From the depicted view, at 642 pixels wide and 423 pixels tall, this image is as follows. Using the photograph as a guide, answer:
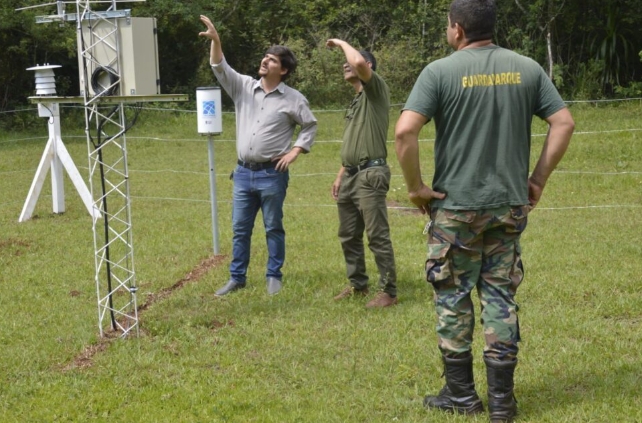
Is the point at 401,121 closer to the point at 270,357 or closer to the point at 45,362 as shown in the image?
the point at 270,357

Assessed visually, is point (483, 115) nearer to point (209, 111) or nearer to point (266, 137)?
point (266, 137)

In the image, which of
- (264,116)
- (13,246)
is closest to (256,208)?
(264,116)

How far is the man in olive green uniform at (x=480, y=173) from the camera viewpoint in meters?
4.00

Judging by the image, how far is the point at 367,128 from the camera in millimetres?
6234

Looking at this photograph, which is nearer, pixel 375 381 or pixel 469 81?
pixel 469 81

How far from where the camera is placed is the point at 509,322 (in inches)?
163

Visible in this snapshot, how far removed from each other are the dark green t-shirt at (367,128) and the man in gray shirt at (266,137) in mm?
547

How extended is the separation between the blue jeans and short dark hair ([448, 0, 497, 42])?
115 inches

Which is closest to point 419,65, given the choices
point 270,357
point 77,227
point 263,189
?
point 77,227

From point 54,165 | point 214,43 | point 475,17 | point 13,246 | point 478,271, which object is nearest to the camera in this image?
point 475,17

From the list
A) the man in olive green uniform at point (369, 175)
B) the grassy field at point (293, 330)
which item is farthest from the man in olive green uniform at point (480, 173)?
the man in olive green uniform at point (369, 175)

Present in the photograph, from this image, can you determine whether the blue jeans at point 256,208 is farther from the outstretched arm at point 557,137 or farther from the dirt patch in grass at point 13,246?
the dirt patch in grass at point 13,246

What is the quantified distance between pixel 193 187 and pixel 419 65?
10796mm

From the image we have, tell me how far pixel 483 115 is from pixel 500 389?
1.29 meters
